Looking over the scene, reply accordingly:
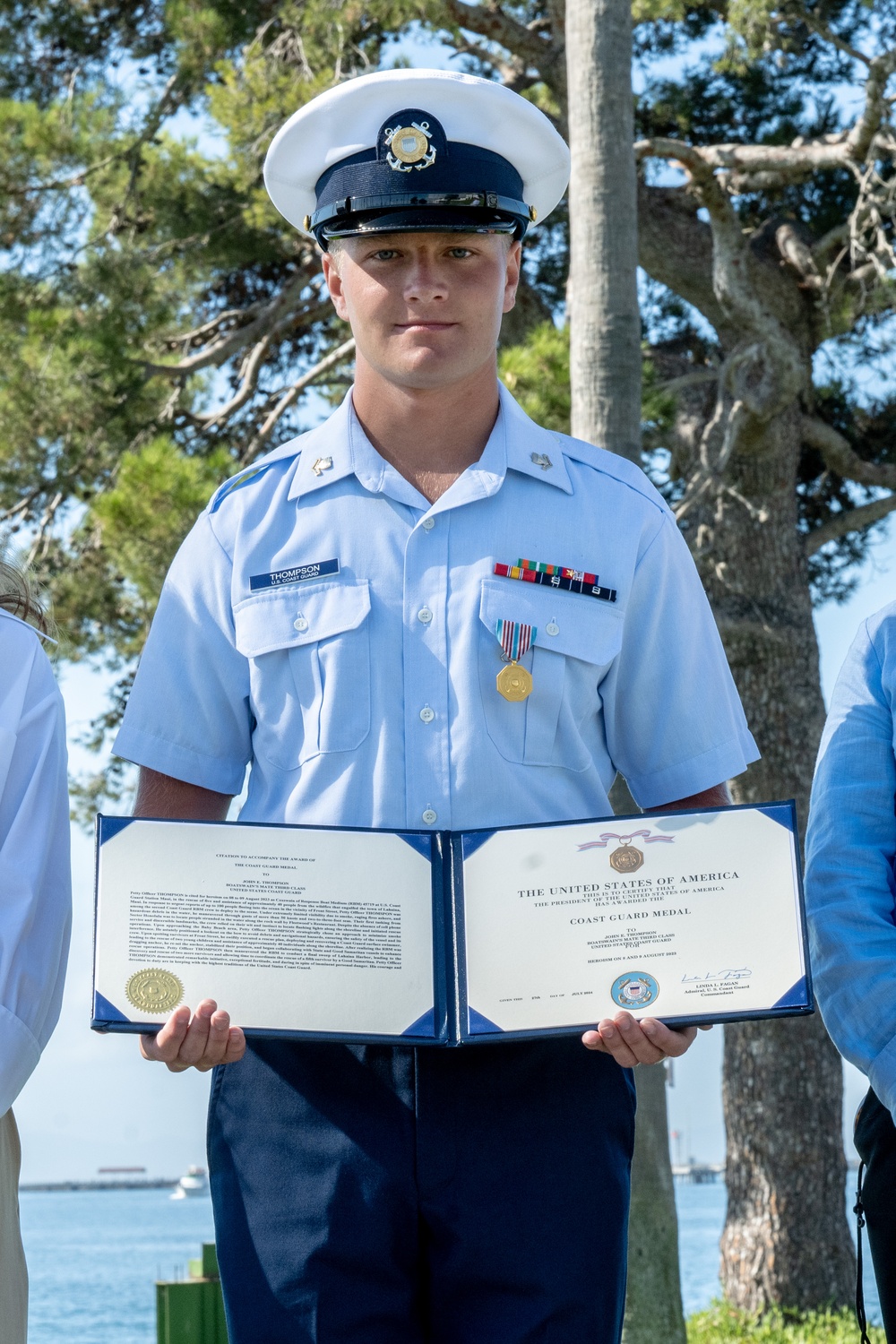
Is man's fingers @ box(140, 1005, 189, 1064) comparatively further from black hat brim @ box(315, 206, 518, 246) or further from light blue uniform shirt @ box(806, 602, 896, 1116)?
black hat brim @ box(315, 206, 518, 246)

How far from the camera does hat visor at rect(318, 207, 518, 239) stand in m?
2.18

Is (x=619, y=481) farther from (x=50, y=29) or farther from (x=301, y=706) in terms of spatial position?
(x=50, y=29)

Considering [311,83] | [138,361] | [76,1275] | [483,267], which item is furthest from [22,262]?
[76,1275]

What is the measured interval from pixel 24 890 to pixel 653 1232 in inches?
166

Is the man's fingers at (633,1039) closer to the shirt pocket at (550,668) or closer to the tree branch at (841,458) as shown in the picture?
the shirt pocket at (550,668)

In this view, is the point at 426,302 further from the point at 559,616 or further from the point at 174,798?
the point at 174,798

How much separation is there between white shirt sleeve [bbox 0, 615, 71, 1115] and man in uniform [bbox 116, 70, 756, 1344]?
16 cm

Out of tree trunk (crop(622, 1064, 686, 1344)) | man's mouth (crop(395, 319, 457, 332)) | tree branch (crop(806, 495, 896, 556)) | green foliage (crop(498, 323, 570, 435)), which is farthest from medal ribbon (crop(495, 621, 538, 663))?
tree branch (crop(806, 495, 896, 556))

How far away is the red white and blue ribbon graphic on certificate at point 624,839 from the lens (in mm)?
1908

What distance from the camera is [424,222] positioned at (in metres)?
2.17

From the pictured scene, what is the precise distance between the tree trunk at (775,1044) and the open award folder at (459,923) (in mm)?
7238

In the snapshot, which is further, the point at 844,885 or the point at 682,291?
the point at 682,291

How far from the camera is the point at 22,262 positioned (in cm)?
967

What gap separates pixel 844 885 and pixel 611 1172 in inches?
20.4
